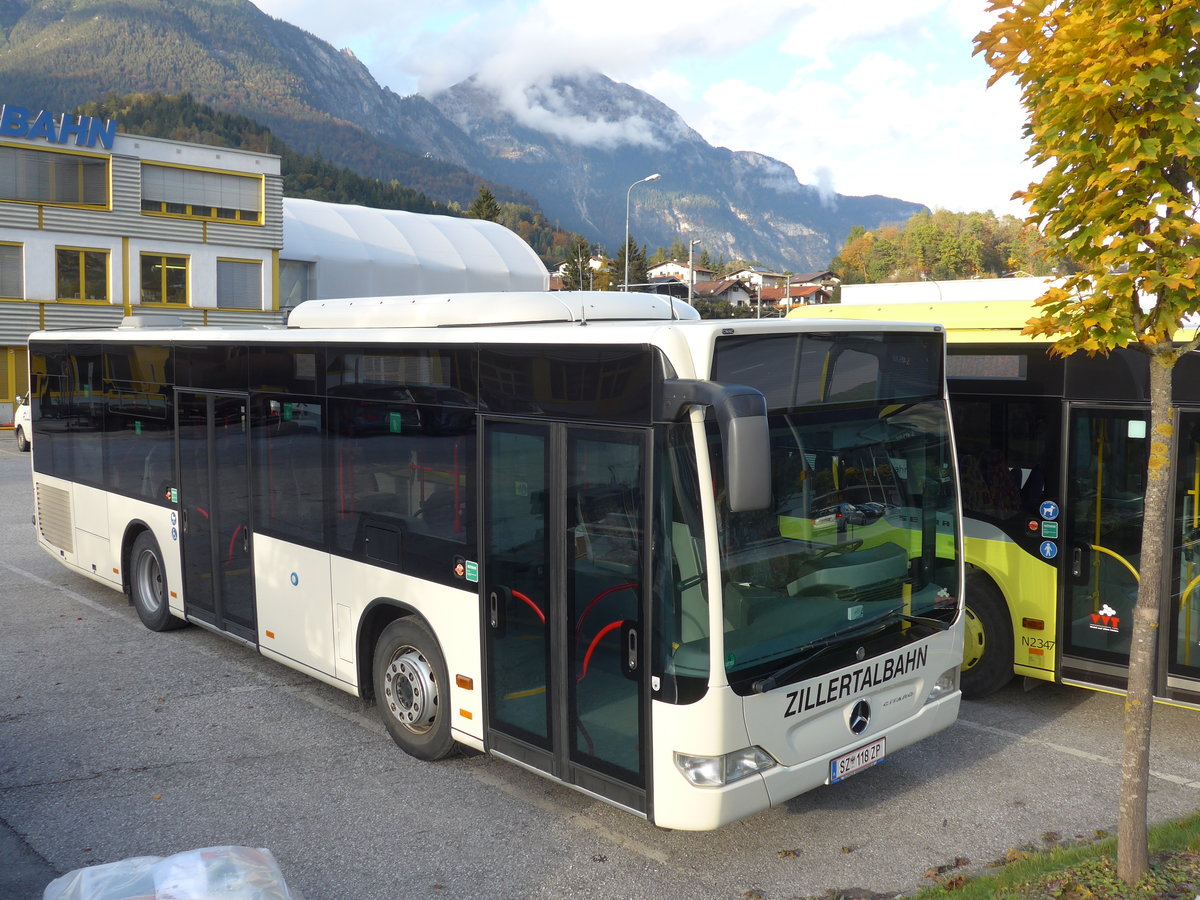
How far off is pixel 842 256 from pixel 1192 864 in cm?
13045

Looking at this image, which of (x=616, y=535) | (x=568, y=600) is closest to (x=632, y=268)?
(x=568, y=600)

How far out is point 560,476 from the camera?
5414 mm

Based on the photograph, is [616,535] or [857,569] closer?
[616,535]

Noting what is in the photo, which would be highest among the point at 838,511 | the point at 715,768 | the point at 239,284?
the point at 239,284

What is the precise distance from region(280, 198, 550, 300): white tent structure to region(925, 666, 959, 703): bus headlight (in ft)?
120

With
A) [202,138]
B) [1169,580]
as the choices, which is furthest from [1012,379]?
[202,138]

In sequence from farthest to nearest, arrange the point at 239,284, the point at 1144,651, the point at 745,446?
the point at 239,284 → the point at 1144,651 → the point at 745,446

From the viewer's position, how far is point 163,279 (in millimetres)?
37469

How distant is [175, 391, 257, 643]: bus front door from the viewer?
8.20m

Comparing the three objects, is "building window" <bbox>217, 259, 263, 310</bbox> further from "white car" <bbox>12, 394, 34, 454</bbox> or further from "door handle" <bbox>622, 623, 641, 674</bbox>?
"door handle" <bbox>622, 623, 641, 674</bbox>

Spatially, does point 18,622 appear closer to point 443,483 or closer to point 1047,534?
point 443,483

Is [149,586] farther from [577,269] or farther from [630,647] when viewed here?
[577,269]

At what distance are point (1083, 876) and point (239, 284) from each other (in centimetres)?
3876

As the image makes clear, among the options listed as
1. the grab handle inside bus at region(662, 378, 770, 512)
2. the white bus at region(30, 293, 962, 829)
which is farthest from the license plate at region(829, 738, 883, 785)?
the grab handle inside bus at region(662, 378, 770, 512)
